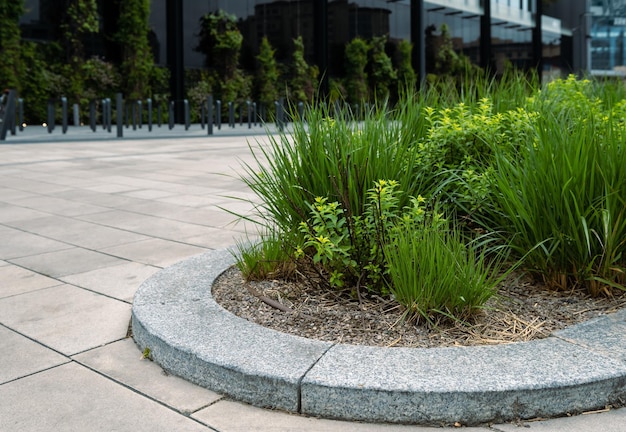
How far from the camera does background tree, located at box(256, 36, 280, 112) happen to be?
28859 millimetres

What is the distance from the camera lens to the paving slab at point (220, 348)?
276 cm

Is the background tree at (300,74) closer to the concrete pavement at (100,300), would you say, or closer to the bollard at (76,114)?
the bollard at (76,114)

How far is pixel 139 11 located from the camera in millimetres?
24500

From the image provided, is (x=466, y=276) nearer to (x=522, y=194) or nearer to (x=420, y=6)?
(x=522, y=194)

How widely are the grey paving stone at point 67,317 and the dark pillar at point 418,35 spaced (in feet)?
105

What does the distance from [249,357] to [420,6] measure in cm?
3466

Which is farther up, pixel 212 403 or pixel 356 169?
pixel 356 169

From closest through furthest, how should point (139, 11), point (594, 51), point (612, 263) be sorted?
1. point (612, 263)
2. point (139, 11)
3. point (594, 51)

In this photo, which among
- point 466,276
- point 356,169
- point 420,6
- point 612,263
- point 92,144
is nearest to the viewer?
point 466,276

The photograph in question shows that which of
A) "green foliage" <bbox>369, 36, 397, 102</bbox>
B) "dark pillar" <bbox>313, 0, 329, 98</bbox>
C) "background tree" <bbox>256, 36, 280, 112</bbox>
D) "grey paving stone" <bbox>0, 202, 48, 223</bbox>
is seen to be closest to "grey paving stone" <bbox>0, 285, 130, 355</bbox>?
"grey paving stone" <bbox>0, 202, 48, 223</bbox>

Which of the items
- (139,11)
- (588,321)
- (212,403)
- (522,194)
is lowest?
(212,403)

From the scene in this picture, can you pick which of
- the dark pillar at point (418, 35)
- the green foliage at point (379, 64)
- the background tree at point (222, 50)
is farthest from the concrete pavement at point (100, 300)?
the dark pillar at point (418, 35)

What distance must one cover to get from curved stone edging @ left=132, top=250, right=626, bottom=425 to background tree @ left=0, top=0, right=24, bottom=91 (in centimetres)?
2038

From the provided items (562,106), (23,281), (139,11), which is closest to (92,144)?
(139,11)
